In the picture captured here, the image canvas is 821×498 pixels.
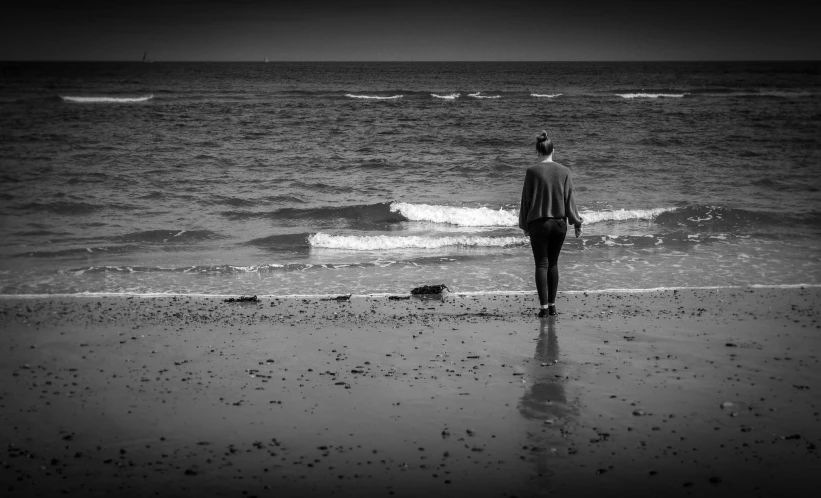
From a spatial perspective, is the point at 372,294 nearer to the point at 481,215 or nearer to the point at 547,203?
the point at 547,203

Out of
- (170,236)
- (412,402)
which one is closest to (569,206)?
(412,402)

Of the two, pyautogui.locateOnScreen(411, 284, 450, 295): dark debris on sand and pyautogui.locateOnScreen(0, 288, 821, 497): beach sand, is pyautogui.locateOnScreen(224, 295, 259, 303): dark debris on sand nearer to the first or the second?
pyautogui.locateOnScreen(0, 288, 821, 497): beach sand

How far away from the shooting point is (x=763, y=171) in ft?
64.3

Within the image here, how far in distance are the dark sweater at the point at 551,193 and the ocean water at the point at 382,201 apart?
2.20m

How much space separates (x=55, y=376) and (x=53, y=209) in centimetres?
1052

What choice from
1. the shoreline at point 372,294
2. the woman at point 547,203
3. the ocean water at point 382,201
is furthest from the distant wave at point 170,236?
A: the woman at point 547,203

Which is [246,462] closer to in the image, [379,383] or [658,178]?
[379,383]

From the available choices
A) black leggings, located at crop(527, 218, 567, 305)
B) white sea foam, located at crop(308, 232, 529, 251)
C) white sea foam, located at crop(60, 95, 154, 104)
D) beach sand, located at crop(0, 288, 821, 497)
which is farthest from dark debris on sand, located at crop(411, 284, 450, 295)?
white sea foam, located at crop(60, 95, 154, 104)

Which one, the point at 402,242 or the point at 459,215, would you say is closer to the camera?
the point at 402,242

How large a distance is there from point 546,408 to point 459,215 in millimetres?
10244

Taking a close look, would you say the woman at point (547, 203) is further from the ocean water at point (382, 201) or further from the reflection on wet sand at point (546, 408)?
the ocean water at point (382, 201)

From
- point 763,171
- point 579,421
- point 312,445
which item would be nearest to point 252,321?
point 312,445

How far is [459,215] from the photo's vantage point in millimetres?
14906

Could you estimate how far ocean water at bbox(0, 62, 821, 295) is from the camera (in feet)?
32.9
